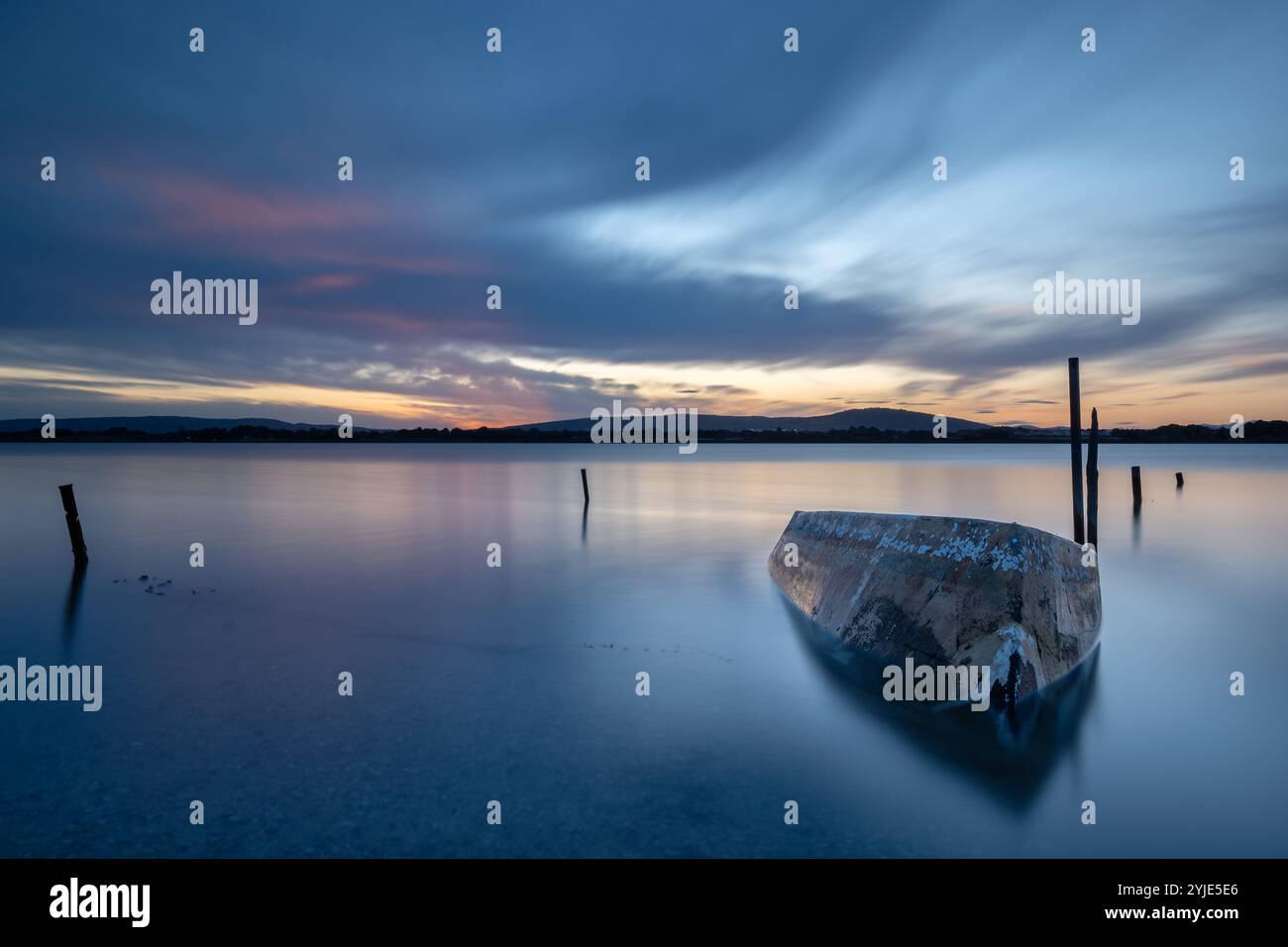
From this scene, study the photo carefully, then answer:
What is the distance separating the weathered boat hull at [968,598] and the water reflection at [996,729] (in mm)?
216

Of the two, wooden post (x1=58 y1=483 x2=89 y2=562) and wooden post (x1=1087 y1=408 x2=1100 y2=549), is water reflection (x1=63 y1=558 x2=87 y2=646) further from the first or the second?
wooden post (x1=1087 y1=408 x2=1100 y2=549)

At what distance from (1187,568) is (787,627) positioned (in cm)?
1255

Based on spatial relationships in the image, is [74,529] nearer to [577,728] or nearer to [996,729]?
[577,728]

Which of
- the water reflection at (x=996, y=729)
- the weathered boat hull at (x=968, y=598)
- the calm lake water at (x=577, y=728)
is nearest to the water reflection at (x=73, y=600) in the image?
the calm lake water at (x=577, y=728)

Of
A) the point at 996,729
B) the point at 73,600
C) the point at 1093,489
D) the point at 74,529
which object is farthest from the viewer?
the point at 1093,489

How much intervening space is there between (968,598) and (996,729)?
1.42 metres

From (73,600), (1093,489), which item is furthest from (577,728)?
(1093,489)

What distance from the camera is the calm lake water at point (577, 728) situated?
5277 mm

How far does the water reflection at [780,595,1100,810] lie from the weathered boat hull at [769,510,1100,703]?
216mm

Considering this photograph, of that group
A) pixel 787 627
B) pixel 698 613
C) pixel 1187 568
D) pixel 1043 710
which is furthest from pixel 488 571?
pixel 1187 568

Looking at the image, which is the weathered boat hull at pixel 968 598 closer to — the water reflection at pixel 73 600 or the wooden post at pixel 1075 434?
the wooden post at pixel 1075 434

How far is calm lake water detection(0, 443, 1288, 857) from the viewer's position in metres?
5.28

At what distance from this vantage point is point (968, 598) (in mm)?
7680
